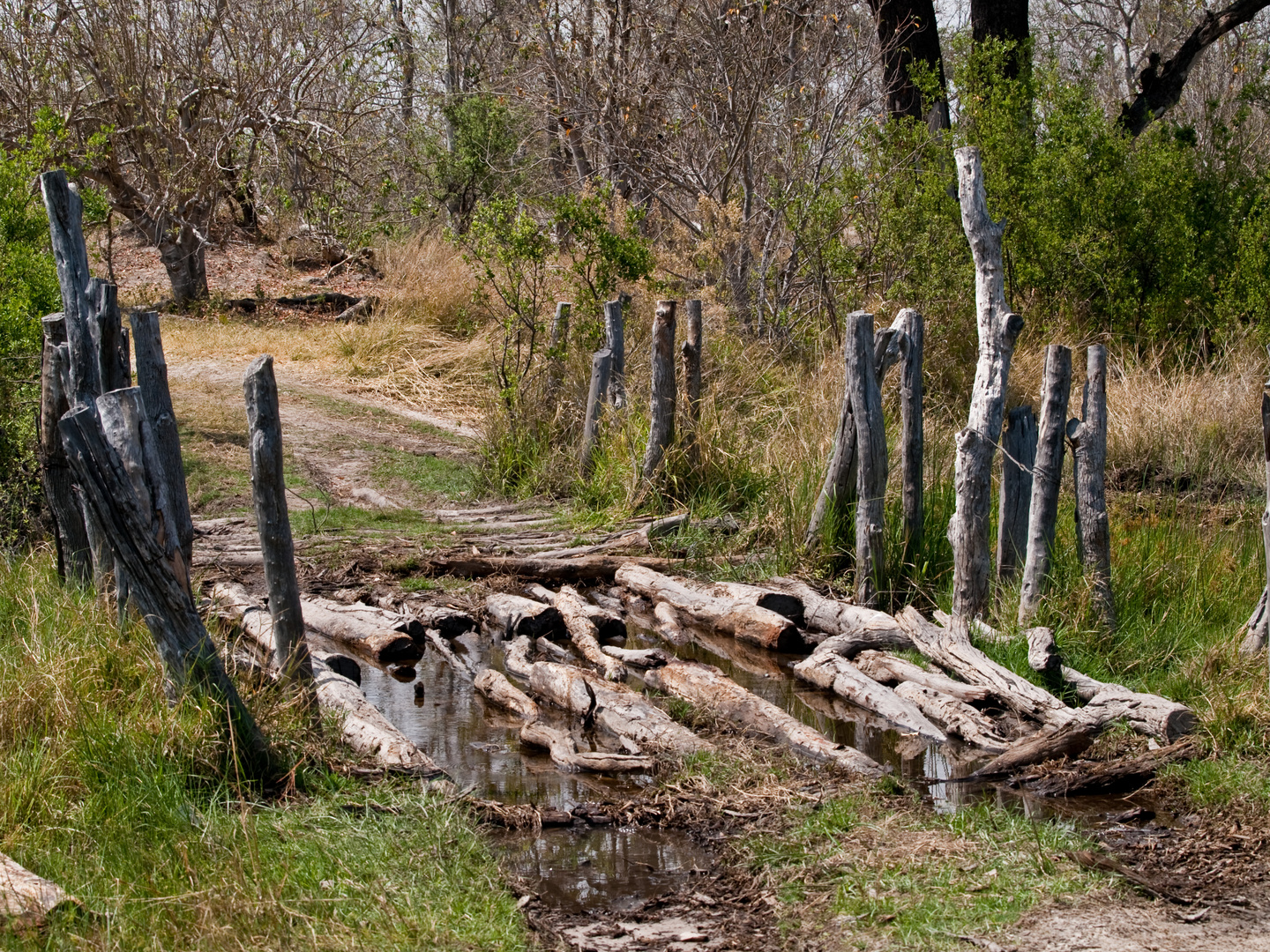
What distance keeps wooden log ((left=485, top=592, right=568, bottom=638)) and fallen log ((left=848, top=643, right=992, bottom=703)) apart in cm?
177

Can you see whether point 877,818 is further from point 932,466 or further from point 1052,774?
point 932,466

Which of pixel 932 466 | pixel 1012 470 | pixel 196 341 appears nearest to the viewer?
pixel 1012 470

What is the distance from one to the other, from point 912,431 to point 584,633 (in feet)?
7.30

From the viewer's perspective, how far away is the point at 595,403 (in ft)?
31.6

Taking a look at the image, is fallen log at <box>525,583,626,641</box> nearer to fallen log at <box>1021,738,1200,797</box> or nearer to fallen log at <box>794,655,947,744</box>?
fallen log at <box>794,655,947,744</box>

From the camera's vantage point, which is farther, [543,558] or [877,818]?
[543,558]

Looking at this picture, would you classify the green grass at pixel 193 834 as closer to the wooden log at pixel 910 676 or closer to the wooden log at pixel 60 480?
the wooden log at pixel 60 480

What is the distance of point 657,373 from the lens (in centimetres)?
895

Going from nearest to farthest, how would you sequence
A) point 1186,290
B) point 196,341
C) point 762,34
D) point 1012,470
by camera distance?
point 1012,470 < point 1186,290 < point 762,34 < point 196,341

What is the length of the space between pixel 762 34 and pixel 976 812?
375 inches

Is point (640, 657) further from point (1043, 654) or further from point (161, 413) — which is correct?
point (161, 413)

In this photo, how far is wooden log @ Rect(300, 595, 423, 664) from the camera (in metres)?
6.74

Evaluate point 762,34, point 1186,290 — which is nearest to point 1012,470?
point 1186,290

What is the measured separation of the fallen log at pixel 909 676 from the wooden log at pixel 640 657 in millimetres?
1055
